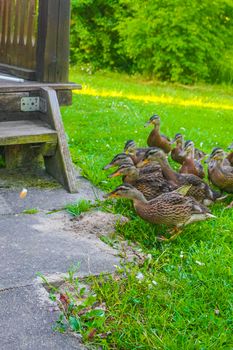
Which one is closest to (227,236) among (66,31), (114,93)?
(66,31)

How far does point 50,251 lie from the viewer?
431cm

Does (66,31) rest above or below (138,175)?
above

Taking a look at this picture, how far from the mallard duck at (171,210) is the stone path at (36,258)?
1.52 feet

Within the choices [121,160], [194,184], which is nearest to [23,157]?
[121,160]

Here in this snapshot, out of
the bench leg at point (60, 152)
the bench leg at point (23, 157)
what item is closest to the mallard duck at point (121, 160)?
the bench leg at point (60, 152)

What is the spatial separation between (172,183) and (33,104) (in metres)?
1.66

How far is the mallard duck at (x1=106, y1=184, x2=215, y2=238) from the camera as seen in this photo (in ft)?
15.4

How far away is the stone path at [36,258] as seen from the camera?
129 inches

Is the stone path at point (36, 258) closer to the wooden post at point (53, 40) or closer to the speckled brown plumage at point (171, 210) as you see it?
the speckled brown plumage at point (171, 210)

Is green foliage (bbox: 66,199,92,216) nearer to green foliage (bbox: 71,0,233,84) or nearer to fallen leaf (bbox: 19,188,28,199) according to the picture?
fallen leaf (bbox: 19,188,28,199)

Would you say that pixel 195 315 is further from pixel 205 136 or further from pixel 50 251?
pixel 205 136

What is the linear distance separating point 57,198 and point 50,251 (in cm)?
122

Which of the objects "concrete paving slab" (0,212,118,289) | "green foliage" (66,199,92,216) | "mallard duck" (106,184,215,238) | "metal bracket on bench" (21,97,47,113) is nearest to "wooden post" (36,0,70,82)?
"metal bracket on bench" (21,97,47,113)

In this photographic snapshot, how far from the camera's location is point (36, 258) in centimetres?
417
